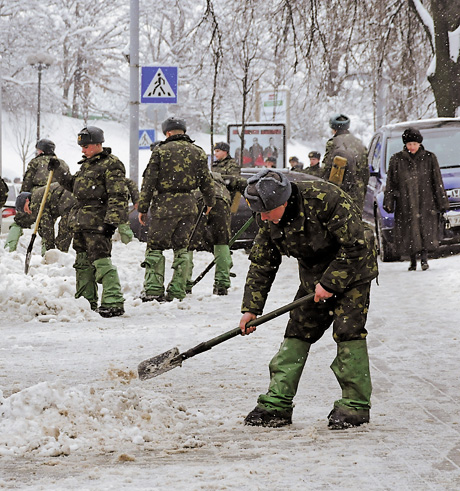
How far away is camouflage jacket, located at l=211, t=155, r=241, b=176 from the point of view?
37.9ft

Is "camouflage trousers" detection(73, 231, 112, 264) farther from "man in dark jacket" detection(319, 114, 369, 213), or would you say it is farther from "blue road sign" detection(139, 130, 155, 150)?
"blue road sign" detection(139, 130, 155, 150)

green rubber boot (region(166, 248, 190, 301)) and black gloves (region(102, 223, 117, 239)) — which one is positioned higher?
black gloves (region(102, 223, 117, 239))

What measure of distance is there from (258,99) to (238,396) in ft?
90.8

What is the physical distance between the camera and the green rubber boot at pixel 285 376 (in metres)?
5.03

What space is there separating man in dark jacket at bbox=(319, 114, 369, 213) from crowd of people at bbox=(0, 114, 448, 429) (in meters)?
0.01

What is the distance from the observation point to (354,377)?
498 cm

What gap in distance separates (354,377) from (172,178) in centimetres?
483

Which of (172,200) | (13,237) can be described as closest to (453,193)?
(172,200)

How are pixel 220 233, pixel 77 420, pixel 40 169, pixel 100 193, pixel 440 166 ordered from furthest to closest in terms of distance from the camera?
1. pixel 440 166
2. pixel 40 169
3. pixel 220 233
4. pixel 100 193
5. pixel 77 420

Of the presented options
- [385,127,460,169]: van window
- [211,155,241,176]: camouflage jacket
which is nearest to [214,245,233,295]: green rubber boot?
[211,155,241,176]: camouflage jacket

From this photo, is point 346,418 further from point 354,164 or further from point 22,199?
point 22,199

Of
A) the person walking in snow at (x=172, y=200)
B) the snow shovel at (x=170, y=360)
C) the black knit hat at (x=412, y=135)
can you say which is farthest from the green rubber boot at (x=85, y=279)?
the black knit hat at (x=412, y=135)

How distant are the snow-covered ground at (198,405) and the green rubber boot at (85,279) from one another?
280 mm

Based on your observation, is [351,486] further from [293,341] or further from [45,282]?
[45,282]
